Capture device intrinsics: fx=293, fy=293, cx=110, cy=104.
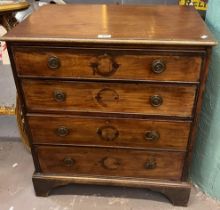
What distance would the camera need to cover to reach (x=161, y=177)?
1414 millimetres

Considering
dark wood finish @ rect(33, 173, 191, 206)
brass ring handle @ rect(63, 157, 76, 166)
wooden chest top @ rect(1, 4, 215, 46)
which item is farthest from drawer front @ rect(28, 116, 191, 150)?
wooden chest top @ rect(1, 4, 215, 46)

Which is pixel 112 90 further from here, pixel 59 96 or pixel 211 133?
pixel 211 133

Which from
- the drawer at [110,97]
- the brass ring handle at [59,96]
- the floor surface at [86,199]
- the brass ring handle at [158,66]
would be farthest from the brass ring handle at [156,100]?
the floor surface at [86,199]

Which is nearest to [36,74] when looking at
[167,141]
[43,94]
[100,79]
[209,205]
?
[43,94]

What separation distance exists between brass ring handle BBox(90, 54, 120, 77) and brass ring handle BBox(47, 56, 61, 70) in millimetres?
130

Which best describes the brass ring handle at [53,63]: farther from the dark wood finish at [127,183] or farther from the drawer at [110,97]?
the dark wood finish at [127,183]

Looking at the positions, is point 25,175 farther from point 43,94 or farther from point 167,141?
point 167,141

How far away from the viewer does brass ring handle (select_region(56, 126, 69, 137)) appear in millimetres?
1310

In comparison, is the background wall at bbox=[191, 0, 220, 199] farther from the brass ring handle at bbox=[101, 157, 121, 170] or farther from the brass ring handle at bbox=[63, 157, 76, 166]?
the brass ring handle at bbox=[63, 157, 76, 166]

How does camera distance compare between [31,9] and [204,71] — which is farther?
[31,9]

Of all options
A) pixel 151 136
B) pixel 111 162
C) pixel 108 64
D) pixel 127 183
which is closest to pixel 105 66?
pixel 108 64

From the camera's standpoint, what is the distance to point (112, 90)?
1174mm

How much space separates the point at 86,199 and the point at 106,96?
0.65 m

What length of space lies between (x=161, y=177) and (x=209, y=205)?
33cm
